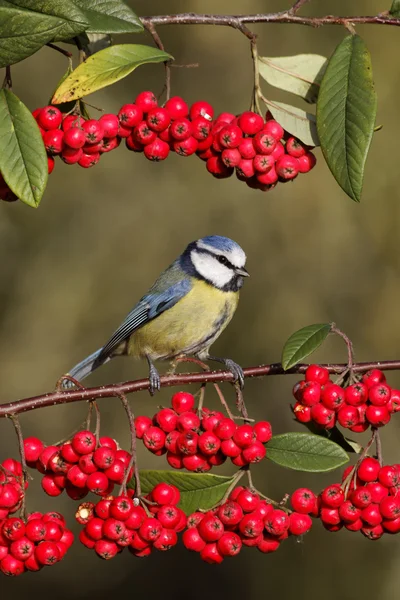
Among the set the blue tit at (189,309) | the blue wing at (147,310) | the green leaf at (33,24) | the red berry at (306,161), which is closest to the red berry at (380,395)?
the red berry at (306,161)

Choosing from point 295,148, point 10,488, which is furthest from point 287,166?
point 10,488

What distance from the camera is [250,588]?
5191 mm

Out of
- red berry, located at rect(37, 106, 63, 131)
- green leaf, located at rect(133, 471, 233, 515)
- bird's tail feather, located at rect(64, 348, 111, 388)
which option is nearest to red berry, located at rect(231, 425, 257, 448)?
green leaf, located at rect(133, 471, 233, 515)

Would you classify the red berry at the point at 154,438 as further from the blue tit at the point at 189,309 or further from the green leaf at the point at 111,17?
the blue tit at the point at 189,309

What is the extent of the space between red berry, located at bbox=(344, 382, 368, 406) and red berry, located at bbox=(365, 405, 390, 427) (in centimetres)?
2

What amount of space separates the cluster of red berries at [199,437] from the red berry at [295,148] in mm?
597

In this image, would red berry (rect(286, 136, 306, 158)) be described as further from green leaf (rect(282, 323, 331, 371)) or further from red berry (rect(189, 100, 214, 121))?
green leaf (rect(282, 323, 331, 371))

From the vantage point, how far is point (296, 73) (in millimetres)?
2080

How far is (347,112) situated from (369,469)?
77cm

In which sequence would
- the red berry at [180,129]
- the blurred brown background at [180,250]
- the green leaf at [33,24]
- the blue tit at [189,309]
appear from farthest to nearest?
the blurred brown background at [180,250] → the blue tit at [189,309] → the red berry at [180,129] → the green leaf at [33,24]

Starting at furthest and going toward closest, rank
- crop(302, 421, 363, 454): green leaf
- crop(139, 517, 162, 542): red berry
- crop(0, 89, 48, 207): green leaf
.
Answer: crop(302, 421, 363, 454): green leaf, crop(139, 517, 162, 542): red berry, crop(0, 89, 48, 207): green leaf

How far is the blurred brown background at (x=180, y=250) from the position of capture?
5082mm

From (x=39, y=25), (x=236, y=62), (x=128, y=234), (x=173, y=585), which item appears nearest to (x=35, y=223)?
(x=128, y=234)

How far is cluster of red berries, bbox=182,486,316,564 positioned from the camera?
1902mm
